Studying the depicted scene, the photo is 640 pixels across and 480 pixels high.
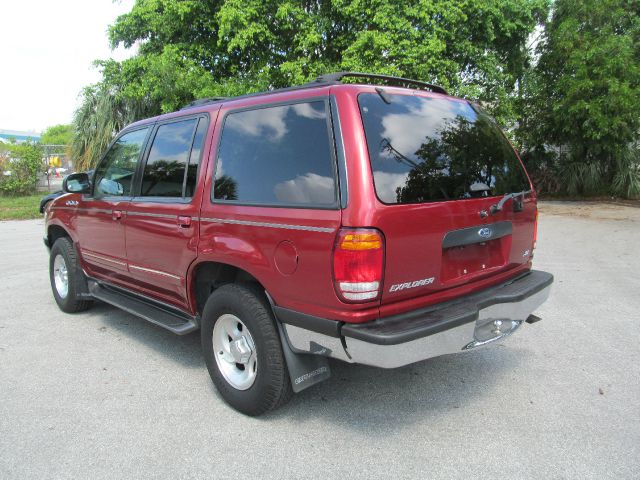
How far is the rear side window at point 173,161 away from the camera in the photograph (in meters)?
3.57

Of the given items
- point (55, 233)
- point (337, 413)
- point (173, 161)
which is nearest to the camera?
point (337, 413)

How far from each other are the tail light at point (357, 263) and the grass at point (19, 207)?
14.8 metres

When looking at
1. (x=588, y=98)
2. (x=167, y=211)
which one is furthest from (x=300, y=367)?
(x=588, y=98)

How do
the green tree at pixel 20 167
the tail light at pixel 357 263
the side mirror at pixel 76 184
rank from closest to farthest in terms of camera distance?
the tail light at pixel 357 263, the side mirror at pixel 76 184, the green tree at pixel 20 167

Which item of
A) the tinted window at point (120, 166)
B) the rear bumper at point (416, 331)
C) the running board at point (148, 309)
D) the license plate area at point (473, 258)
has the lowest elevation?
the running board at point (148, 309)

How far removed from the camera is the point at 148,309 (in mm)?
4047

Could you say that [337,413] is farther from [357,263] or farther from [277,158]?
[277,158]

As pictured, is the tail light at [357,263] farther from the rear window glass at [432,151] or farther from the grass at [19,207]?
the grass at [19,207]

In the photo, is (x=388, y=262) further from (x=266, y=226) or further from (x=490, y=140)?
(x=490, y=140)

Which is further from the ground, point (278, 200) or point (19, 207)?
point (278, 200)

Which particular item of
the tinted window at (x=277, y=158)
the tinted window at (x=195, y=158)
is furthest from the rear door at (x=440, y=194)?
the tinted window at (x=195, y=158)

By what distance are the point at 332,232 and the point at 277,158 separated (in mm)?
686

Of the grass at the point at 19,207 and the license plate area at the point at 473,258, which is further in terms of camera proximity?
the grass at the point at 19,207

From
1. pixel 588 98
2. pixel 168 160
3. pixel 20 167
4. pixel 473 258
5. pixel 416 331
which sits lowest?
pixel 416 331
